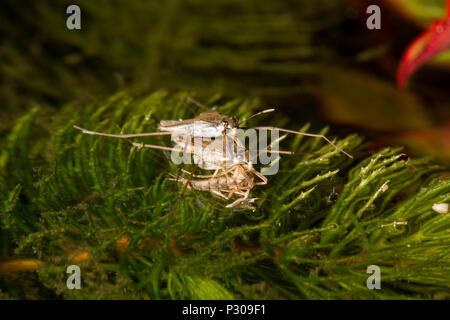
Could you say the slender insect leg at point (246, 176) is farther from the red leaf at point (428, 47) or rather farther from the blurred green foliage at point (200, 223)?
the red leaf at point (428, 47)

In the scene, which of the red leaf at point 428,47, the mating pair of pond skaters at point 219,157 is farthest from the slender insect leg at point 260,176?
the red leaf at point 428,47

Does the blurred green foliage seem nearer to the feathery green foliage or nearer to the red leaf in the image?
the feathery green foliage

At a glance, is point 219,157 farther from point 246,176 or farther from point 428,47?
point 428,47

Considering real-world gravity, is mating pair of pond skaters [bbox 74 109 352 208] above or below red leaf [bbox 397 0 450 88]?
below

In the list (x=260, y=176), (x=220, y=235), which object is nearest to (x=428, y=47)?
(x=260, y=176)

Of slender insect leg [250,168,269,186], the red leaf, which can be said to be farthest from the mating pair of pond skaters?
the red leaf
